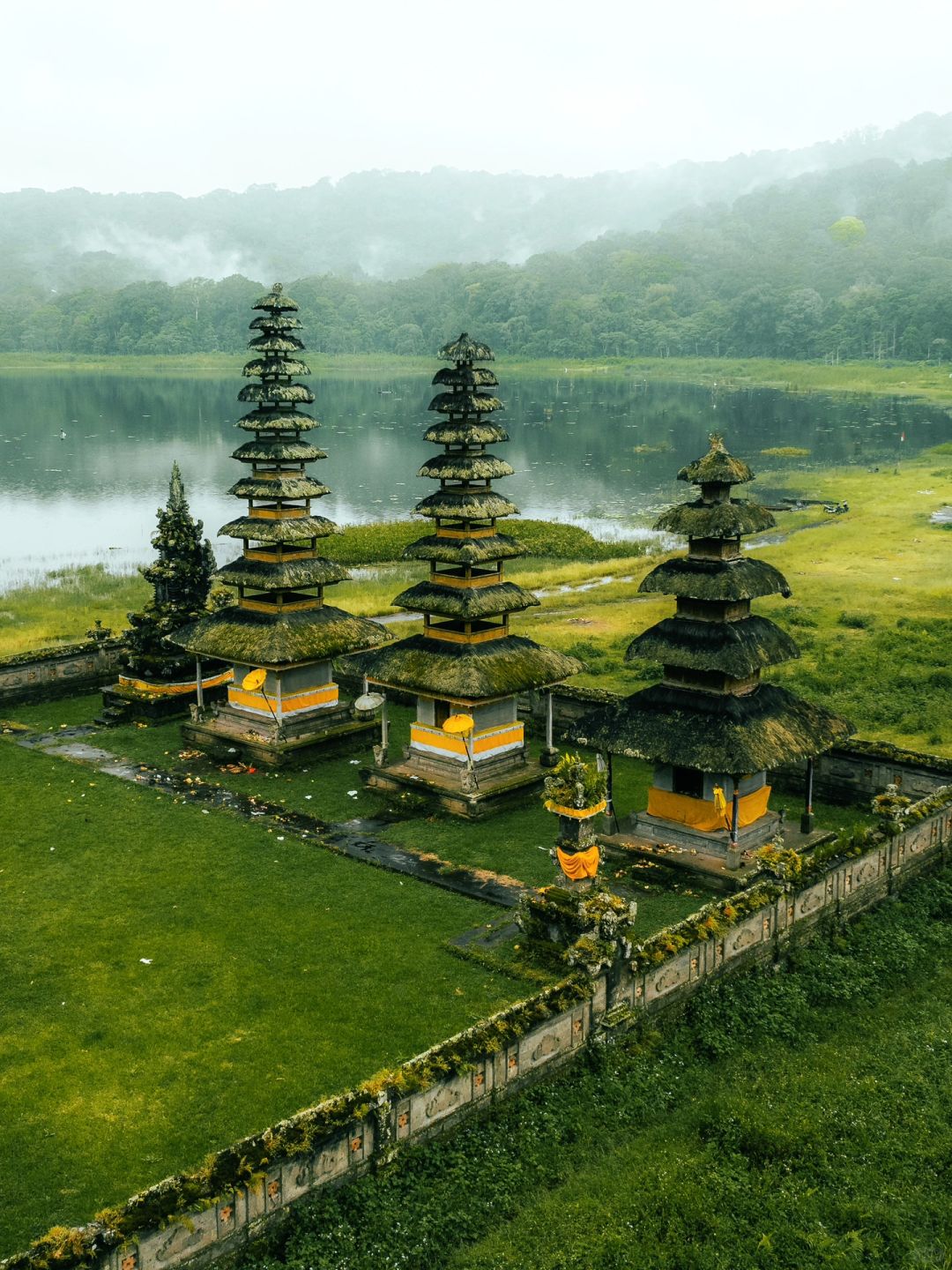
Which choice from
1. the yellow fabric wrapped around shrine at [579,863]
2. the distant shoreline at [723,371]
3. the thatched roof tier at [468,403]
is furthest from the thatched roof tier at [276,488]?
the distant shoreline at [723,371]

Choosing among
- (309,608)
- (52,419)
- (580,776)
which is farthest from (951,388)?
(580,776)

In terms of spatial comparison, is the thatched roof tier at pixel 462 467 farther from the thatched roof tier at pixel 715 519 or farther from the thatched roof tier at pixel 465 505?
the thatched roof tier at pixel 715 519

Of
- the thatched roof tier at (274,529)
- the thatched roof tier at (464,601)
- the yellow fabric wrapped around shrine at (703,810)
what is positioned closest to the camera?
the yellow fabric wrapped around shrine at (703,810)

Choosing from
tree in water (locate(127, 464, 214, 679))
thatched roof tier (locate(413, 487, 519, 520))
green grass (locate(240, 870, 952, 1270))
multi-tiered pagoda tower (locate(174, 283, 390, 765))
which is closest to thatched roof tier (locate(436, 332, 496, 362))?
thatched roof tier (locate(413, 487, 519, 520))

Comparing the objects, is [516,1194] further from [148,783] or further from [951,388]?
[951,388]

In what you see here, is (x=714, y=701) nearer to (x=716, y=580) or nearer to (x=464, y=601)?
(x=716, y=580)
